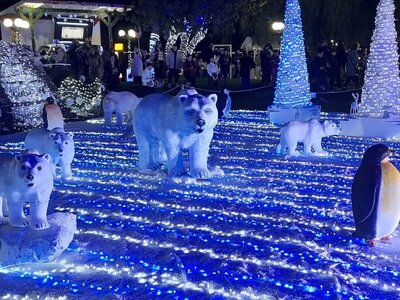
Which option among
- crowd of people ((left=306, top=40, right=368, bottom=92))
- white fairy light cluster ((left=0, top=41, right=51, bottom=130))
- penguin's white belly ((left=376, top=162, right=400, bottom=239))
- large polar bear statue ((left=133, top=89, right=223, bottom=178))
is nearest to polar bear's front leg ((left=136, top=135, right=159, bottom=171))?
large polar bear statue ((left=133, top=89, right=223, bottom=178))

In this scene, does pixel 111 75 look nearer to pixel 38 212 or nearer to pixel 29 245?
pixel 38 212

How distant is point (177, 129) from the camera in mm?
6492

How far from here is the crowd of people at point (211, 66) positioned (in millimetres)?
17250

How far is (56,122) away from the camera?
955cm

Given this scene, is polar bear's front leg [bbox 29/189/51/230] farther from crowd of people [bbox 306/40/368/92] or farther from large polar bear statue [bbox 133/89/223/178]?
crowd of people [bbox 306/40/368/92]

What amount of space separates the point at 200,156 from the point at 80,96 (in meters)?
7.63

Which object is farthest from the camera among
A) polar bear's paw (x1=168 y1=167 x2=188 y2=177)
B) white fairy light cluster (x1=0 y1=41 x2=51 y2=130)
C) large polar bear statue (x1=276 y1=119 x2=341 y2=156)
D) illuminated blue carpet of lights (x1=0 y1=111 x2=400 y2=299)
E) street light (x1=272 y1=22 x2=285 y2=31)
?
street light (x1=272 y1=22 x2=285 y2=31)

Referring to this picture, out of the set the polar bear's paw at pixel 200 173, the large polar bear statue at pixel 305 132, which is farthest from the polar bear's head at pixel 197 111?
the large polar bear statue at pixel 305 132

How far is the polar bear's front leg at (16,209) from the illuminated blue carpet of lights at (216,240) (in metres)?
0.40

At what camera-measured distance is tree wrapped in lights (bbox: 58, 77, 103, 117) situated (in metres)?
13.6

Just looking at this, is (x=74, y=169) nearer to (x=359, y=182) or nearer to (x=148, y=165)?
(x=148, y=165)

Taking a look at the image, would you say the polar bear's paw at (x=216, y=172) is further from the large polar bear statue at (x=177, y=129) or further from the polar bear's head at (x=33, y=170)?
the polar bear's head at (x=33, y=170)

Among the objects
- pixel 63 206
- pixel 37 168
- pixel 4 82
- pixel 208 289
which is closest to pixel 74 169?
pixel 63 206

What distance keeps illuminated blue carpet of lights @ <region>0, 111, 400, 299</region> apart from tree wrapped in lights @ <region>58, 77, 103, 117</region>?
6.06m
